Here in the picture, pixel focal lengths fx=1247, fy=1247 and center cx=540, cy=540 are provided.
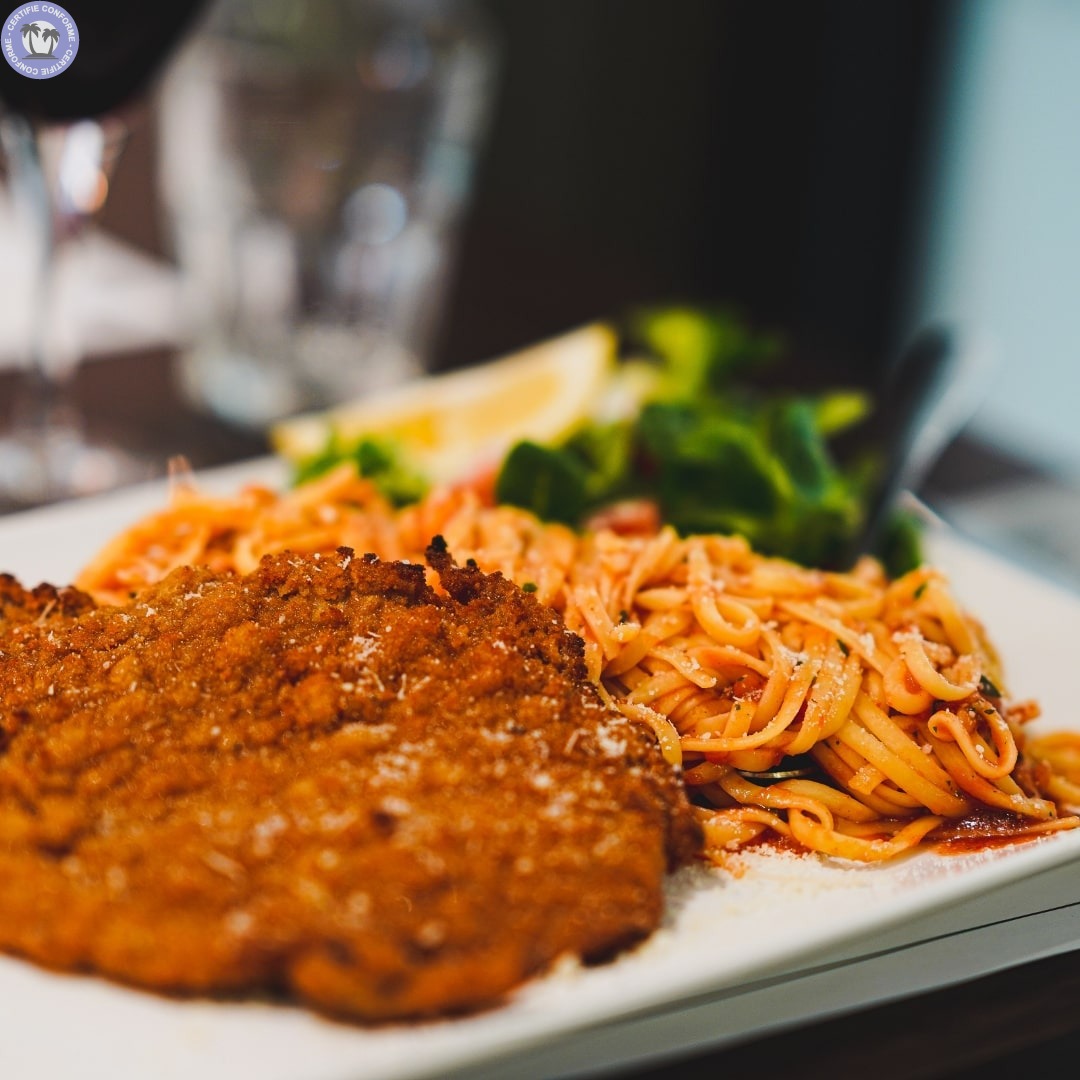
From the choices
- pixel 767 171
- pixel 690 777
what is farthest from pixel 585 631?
pixel 767 171

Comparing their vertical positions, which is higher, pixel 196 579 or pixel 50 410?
pixel 196 579

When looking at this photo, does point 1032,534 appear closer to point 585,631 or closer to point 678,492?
point 678,492

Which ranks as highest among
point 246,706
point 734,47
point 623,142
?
point 734,47

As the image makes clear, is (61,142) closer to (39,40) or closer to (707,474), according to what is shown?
(39,40)

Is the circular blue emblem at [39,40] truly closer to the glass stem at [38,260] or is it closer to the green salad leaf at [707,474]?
the glass stem at [38,260]

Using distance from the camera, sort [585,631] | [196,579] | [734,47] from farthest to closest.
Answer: [734,47] → [585,631] → [196,579]

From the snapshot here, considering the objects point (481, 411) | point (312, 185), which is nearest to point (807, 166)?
point (312, 185)

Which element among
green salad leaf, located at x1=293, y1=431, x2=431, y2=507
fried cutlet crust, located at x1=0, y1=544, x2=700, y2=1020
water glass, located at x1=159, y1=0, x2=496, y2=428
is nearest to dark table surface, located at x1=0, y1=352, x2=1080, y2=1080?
fried cutlet crust, located at x1=0, y1=544, x2=700, y2=1020

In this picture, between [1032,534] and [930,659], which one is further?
[1032,534]
